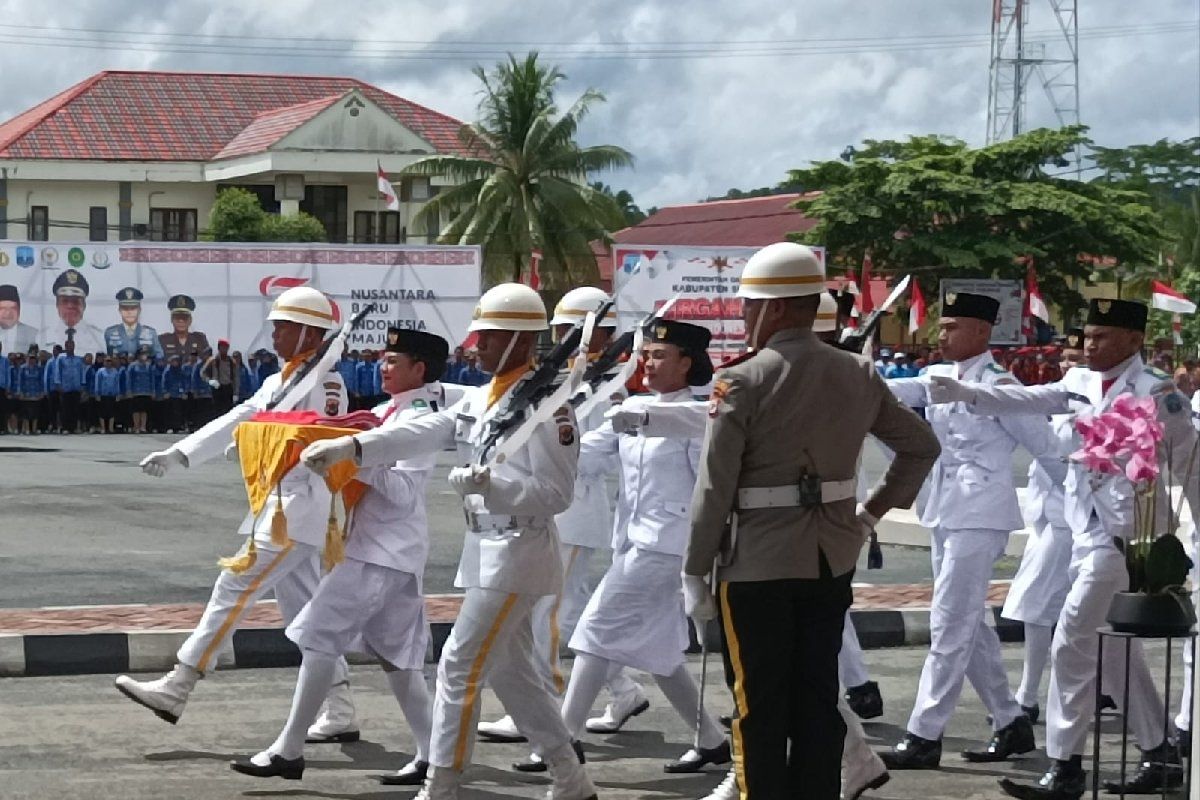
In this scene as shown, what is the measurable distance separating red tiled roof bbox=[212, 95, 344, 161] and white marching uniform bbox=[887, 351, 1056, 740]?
2472 inches

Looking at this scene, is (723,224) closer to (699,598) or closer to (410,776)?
(410,776)

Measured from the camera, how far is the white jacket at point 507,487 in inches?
280

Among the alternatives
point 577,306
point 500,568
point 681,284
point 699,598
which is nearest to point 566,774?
point 500,568

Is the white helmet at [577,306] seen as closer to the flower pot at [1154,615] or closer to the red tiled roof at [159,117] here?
the flower pot at [1154,615]

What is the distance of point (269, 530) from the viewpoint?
8562mm

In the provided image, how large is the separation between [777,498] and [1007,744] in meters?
3.00

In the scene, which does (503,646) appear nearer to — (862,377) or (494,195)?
(862,377)

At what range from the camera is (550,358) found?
23.8 ft

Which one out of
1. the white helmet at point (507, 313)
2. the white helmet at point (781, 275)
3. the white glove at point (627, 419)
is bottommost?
the white glove at point (627, 419)

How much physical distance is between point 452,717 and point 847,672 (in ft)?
9.53

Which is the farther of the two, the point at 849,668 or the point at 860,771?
the point at 849,668

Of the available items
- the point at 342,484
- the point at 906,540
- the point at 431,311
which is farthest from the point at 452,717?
the point at 431,311

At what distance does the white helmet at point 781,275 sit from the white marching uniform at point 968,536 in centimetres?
→ 223

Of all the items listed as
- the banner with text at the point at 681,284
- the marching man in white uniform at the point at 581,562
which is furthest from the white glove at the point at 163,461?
the banner with text at the point at 681,284
